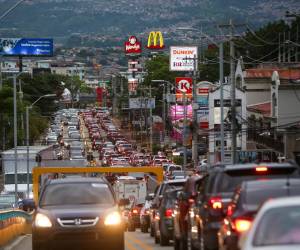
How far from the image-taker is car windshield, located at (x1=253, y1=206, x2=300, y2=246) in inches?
487

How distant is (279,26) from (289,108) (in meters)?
54.5

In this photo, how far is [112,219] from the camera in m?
22.8

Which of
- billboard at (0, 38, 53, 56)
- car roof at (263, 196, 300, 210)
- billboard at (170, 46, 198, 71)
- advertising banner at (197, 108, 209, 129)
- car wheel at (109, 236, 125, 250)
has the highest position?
billboard at (0, 38, 53, 56)

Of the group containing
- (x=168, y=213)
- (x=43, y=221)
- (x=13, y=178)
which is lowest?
(x=13, y=178)

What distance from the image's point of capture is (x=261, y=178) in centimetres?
1886

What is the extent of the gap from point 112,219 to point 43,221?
4.38 ft

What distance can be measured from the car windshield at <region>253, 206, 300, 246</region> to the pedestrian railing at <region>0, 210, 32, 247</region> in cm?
1811

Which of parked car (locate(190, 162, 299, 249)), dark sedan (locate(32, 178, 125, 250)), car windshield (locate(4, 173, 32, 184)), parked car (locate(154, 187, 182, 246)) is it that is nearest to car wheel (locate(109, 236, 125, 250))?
dark sedan (locate(32, 178, 125, 250))

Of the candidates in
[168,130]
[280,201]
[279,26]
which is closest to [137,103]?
[168,130]

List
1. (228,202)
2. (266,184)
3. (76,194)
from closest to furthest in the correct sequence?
(266,184) < (228,202) < (76,194)

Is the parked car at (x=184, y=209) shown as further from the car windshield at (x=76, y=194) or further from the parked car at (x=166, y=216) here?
the parked car at (x=166, y=216)

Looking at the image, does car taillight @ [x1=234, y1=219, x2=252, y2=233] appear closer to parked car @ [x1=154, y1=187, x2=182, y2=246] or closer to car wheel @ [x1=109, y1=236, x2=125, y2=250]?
car wheel @ [x1=109, y1=236, x2=125, y2=250]

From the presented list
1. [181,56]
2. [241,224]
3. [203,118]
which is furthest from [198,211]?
[181,56]

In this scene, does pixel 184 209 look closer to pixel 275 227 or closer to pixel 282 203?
pixel 282 203
